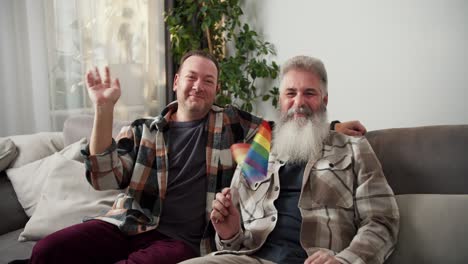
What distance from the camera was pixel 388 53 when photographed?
232cm

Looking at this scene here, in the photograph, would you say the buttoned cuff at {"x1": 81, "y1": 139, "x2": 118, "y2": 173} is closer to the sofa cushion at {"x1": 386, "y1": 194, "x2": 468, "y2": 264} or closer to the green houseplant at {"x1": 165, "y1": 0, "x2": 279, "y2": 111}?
the sofa cushion at {"x1": 386, "y1": 194, "x2": 468, "y2": 264}

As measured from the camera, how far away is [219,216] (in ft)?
4.64

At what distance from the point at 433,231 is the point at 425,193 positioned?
25 centimetres

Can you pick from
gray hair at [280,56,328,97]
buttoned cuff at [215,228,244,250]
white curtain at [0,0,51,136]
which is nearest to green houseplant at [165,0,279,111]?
white curtain at [0,0,51,136]

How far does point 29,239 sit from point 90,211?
0.29 metres

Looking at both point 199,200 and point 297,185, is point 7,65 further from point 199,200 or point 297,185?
point 297,185

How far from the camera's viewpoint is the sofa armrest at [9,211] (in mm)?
2006

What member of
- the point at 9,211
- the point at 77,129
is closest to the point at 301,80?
the point at 77,129

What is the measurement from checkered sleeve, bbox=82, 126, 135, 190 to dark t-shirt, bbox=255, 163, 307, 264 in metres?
0.64

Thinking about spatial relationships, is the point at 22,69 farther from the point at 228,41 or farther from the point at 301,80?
the point at 301,80

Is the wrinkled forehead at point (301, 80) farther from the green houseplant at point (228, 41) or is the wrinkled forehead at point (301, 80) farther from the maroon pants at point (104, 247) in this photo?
the green houseplant at point (228, 41)

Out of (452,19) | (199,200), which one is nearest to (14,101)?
(199,200)

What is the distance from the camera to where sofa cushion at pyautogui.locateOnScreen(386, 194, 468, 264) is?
4.40 ft

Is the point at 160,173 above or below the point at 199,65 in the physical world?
below
